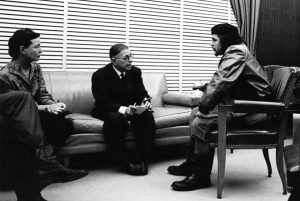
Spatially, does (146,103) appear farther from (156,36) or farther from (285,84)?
(156,36)

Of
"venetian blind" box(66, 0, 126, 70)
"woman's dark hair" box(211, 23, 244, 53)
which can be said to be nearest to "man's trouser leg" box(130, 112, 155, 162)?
"woman's dark hair" box(211, 23, 244, 53)

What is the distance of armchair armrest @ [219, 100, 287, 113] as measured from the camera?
2719 mm

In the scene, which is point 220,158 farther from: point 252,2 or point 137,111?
point 252,2

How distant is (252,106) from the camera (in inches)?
108

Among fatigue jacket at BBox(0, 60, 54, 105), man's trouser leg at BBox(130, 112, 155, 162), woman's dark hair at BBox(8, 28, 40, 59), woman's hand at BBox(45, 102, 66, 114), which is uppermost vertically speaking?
woman's dark hair at BBox(8, 28, 40, 59)

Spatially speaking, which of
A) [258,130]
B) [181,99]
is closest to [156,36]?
[181,99]

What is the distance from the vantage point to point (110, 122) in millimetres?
3334

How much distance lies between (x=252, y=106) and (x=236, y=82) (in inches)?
9.9

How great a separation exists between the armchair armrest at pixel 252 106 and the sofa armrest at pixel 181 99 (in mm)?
1426

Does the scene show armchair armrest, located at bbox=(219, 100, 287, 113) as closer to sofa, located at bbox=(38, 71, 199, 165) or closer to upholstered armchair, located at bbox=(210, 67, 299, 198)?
upholstered armchair, located at bbox=(210, 67, 299, 198)

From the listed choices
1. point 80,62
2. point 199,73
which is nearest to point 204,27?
point 199,73

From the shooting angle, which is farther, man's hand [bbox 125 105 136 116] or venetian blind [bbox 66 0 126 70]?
venetian blind [bbox 66 0 126 70]

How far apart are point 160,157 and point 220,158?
1402 mm

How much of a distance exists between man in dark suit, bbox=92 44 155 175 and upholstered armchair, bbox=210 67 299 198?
2.73 ft
